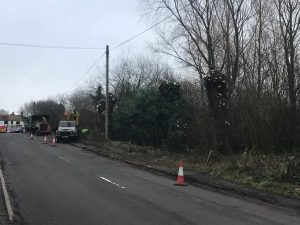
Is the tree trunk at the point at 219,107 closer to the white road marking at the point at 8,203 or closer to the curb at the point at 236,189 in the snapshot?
the curb at the point at 236,189

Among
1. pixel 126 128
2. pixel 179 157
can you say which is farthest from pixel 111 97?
pixel 179 157

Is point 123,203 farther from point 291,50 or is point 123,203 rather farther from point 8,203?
point 291,50

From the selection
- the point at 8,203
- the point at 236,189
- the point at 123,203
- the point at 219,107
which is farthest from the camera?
the point at 219,107

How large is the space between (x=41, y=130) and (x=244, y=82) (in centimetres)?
4841

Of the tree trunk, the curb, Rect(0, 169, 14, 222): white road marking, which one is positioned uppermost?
the tree trunk

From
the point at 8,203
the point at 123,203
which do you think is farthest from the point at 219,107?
the point at 8,203

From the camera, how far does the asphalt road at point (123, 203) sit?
1070 cm

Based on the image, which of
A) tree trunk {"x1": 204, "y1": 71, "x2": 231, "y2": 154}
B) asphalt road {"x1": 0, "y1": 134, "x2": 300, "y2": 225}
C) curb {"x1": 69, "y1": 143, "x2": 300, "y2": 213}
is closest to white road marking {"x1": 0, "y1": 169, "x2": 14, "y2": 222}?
asphalt road {"x1": 0, "y1": 134, "x2": 300, "y2": 225}

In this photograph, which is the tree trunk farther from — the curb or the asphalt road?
the asphalt road

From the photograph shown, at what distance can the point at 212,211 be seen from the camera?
1188cm

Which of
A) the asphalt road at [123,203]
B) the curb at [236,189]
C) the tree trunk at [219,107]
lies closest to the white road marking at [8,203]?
the asphalt road at [123,203]

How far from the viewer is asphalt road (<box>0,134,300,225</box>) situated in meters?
10.7

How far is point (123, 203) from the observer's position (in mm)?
12953

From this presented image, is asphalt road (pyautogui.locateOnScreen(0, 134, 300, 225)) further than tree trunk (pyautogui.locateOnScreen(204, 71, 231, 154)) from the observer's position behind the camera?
No
